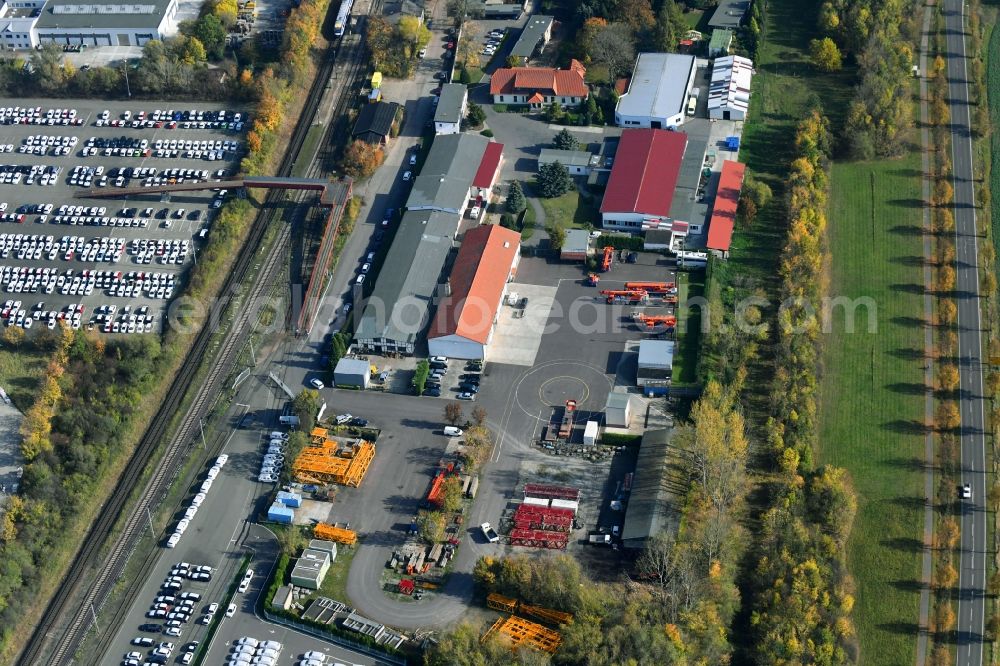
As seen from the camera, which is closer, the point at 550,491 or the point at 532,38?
the point at 550,491

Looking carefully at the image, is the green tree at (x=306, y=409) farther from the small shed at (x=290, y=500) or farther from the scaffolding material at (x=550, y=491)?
the scaffolding material at (x=550, y=491)

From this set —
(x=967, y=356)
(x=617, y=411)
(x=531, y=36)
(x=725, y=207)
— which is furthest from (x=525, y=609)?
(x=531, y=36)

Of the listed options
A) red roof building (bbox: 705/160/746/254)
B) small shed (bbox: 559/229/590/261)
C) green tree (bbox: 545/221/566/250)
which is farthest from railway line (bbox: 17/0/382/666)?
red roof building (bbox: 705/160/746/254)

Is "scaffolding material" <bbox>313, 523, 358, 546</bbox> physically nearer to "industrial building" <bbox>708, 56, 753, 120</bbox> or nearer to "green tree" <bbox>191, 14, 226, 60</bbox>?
"industrial building" <bbox>708, 56, 753, 120</bbox>

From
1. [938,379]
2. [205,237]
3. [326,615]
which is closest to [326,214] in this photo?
[205,237]

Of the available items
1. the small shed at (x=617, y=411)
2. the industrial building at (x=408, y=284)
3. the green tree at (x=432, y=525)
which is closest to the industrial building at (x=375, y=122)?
the industrial building at (x=408, y=284)

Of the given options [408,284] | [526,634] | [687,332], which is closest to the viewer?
[526,634]

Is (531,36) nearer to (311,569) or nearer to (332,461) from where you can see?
(332,461)
